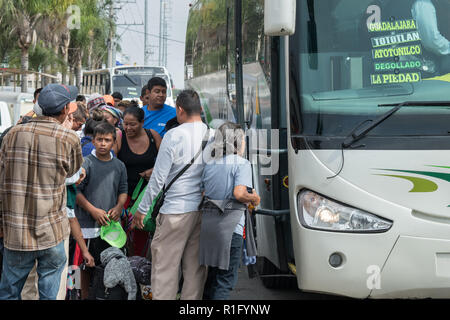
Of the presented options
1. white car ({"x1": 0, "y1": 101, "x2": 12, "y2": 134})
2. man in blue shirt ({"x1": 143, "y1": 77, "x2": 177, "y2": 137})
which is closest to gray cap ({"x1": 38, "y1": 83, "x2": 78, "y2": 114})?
man in blue shirt ({"x1": 143, "y1": 77, "x2": 177, "y2": 137})

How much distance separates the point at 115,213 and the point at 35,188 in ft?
4.77

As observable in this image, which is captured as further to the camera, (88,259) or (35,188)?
(88,259)

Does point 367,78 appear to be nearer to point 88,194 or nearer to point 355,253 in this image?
point 355,253

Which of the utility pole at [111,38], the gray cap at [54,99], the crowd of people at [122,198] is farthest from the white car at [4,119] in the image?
the utility pole at [111,38]

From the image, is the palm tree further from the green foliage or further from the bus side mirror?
the bus side mirror

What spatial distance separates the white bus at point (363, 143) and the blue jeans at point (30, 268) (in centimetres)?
162

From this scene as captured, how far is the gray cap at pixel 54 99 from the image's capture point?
4.17 metres

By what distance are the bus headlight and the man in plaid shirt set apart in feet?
5.22

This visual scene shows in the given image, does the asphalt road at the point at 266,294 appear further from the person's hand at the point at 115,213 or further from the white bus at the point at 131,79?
the white bus at the point at 131,79

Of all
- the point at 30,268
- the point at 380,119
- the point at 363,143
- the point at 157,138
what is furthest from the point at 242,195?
the point at 157,138

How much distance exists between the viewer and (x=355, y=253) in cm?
426

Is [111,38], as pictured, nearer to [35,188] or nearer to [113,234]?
[113,234]

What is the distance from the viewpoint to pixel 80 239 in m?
5.12

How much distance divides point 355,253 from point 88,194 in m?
2.32
